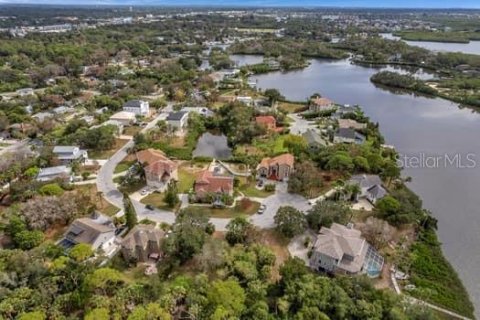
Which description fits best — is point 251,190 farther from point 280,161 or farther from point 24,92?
point 24,92

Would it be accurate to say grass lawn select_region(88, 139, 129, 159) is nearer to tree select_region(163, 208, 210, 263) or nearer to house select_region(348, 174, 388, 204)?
tree select_region(163, 208, 210, 263)

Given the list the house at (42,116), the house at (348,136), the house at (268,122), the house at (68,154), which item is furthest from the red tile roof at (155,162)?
the house at (42,116)

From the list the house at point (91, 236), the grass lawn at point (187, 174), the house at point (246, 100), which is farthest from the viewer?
the house at point (246, 100)

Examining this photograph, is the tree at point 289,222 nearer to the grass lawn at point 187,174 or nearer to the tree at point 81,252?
the grass lawn at point 187,174

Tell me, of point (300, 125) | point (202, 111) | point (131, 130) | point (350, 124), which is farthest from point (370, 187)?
point (131, 130)

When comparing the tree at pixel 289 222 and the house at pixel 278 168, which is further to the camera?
the house at pixel 278 168
